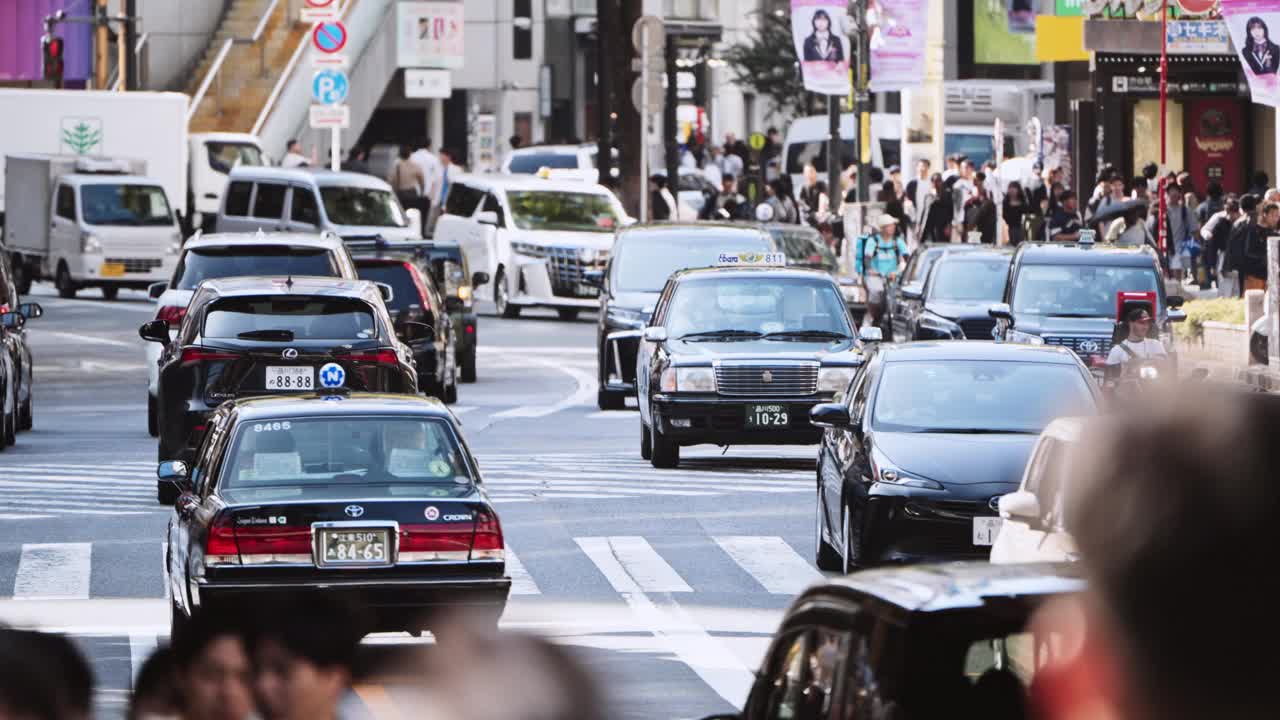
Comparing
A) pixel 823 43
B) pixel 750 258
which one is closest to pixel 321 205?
pixel 823 43

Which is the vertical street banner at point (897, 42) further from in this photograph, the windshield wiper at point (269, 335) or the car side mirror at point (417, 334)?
the windshield wiper at point (269, 335)

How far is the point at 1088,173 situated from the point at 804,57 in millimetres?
5745

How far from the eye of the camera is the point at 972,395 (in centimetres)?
1558

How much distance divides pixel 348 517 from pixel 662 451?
32.6 ft

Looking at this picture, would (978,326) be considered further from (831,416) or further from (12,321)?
(831,416)

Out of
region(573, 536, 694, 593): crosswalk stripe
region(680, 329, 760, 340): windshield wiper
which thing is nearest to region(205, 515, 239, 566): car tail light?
region(573, 536, 694, 593): crosswalk stripe

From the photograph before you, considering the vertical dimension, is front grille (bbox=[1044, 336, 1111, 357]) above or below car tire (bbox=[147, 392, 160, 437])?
above

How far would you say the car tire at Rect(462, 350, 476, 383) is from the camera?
3092cm

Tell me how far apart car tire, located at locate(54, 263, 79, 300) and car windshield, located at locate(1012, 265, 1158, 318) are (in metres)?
22.8

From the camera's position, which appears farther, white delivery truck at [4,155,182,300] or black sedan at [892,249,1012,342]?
white delivery truck at [4,155,182,300]

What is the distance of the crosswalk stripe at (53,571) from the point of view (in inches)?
578

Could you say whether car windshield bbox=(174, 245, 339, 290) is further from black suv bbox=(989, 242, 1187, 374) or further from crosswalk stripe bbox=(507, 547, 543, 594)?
crosswalk stripe bbox=(507, 547, 543, 594)

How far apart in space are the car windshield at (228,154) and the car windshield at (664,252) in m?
30.0

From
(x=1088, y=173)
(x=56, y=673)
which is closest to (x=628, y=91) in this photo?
(x=1088, y=173)
